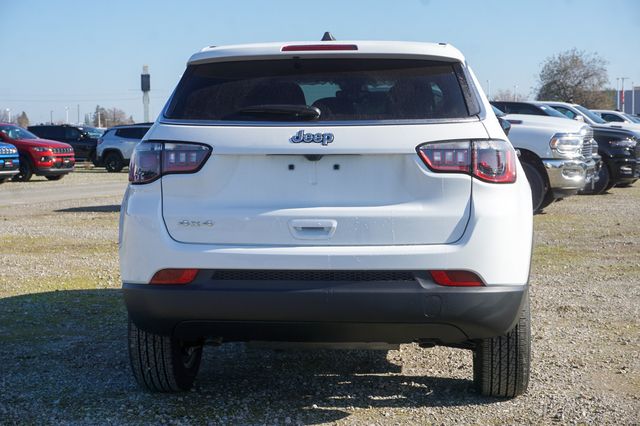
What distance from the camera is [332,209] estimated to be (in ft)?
12.6

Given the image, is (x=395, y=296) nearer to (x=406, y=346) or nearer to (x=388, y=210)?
(x=388, y=210)

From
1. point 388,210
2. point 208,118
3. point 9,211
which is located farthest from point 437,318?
point 9,211

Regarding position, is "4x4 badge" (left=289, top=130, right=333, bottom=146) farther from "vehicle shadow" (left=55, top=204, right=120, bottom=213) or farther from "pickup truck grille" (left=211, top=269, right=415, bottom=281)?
"vehicle shadow" (left=55, top=204, right=120, bottom=213)

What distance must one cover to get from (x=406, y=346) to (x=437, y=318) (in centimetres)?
207

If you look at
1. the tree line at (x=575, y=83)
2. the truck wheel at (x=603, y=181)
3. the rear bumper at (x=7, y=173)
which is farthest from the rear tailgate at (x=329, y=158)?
the tree line at (x=575, y=83)

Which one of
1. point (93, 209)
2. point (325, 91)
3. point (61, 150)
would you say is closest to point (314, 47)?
point (325, 91)

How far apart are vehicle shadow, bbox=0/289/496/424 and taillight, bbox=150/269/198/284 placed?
76cm

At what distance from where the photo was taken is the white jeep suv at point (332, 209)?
12.5ft

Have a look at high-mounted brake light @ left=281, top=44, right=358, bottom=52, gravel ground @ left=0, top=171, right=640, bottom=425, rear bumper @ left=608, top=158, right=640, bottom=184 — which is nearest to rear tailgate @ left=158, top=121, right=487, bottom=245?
high-mounted brake light @ left=281, top=44, right=358, bottom=52

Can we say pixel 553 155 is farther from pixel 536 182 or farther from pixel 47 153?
pixel 47 153

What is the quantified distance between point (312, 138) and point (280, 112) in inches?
8.8

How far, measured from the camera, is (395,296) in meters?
3.77

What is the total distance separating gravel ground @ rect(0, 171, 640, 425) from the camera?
4.37 metres

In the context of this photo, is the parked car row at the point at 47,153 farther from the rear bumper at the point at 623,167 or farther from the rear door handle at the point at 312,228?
the rear door handle at the point at 312,228
